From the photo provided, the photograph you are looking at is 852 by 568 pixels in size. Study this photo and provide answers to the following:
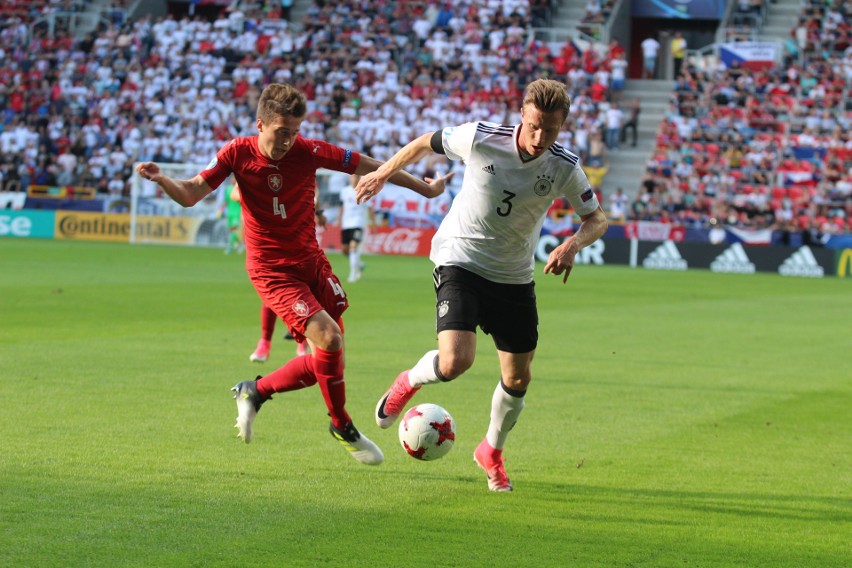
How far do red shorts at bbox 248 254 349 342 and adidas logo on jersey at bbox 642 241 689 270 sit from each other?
27.8 meters

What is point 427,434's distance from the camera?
6.90 meters

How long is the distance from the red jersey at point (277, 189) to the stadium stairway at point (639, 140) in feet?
102

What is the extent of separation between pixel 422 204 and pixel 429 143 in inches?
1175

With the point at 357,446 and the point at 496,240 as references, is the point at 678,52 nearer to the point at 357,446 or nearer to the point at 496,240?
the point at 496,240

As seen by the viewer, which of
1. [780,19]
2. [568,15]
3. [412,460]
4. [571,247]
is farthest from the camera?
[568,15]

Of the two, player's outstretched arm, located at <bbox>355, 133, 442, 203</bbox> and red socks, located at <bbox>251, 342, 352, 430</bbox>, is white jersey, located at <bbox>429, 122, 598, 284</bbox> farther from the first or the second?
red socks, located at <bbox>251, 342, 352, 430</bbox>

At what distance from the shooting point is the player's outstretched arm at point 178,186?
22.1 ft

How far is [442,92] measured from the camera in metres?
41.2

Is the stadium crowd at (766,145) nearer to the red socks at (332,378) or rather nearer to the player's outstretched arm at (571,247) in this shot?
the player's outstretched arm at (571,247)

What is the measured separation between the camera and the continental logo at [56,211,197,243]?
38531 millimetres

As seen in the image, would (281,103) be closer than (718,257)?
Yes

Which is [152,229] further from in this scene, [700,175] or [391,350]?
[391,350]

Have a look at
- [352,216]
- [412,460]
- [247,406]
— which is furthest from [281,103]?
[352,216]

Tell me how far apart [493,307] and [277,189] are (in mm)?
1438
